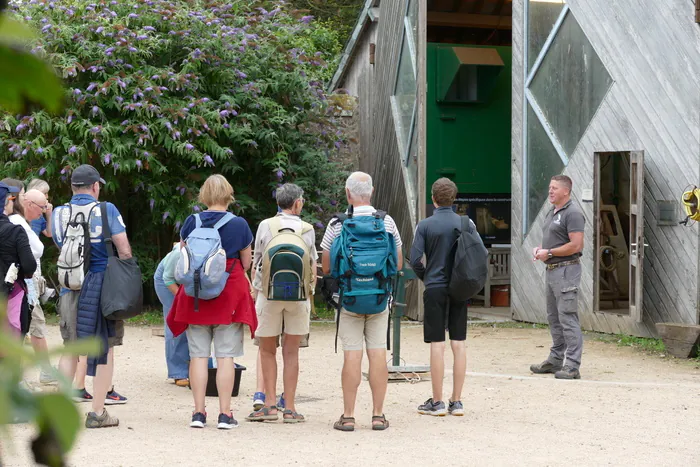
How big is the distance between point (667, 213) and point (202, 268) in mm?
5724

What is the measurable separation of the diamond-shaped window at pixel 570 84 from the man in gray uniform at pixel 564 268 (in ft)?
10.4

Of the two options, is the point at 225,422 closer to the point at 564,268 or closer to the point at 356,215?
the point at 356,215

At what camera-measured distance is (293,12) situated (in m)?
13.7

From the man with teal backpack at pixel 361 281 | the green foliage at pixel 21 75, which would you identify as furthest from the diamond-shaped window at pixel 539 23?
the green foliage at pixel 21 75

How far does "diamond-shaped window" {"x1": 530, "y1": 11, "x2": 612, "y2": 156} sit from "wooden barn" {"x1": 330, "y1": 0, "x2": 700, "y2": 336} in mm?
18

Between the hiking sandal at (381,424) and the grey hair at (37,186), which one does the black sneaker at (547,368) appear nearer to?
the hiking sandal at (381,424)

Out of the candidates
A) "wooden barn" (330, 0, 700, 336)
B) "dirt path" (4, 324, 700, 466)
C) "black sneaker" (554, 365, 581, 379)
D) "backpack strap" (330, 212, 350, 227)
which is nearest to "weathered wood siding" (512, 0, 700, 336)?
"wooden barn" (330, 0, 700, 336)

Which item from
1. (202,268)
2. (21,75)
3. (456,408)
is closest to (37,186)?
(202,268)

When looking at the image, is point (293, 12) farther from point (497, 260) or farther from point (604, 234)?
point (604, 234)

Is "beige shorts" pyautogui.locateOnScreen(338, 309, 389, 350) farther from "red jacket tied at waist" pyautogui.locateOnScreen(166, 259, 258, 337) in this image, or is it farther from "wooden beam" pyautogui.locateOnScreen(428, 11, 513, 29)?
"wooden beam" pyautogui.locateOnScreen(428, 11, 513, 29)

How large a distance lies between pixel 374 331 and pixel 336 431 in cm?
64

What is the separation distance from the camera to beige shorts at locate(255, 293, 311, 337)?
19.0ft

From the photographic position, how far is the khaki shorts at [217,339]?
18.6ft

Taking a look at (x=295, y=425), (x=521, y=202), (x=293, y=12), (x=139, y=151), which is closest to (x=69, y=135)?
(x=139, y=151)
